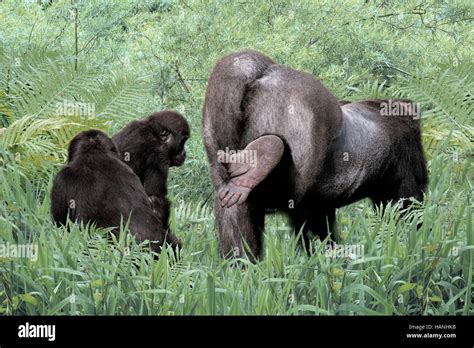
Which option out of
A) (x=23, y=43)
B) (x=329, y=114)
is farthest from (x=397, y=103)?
(x=23, y=43)

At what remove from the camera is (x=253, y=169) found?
3438mm

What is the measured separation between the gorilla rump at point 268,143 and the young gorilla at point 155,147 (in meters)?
1.21

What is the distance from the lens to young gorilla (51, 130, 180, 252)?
13.3 ft

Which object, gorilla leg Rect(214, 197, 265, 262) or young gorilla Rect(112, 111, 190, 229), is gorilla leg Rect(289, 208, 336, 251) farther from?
young gorilla Rect(112, 111, 190, 229)

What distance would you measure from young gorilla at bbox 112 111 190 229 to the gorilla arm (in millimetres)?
1345

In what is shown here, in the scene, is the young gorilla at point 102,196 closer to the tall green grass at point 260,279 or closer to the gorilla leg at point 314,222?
the tall green grass at point 260,279

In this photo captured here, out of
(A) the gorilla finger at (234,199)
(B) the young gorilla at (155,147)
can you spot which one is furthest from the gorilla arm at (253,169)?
(B) the young gorilla at (155,147)

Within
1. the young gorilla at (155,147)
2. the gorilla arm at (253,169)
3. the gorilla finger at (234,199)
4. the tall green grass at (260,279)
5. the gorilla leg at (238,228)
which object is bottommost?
the tall green grass at (260,279)

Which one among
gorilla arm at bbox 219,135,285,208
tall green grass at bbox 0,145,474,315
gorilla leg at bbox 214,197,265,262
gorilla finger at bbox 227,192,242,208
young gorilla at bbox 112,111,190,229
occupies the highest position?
young gorilla at bbox 112,111,190,229

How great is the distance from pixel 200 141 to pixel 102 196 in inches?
84.0

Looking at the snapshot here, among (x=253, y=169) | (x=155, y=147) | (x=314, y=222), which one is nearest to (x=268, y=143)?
(x=253, y=169)

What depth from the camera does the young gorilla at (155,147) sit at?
4910mm

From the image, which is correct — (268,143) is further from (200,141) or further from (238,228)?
(200,141)

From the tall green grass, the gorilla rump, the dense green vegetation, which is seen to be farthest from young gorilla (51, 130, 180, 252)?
the gorilla rump
